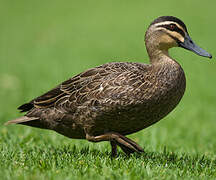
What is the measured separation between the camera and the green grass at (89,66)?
4.73m

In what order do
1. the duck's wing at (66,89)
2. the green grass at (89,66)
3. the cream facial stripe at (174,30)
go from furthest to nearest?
the duck's wing at (66,89)
the cream facial stripe at (174,30)
the green grass at (89,66)

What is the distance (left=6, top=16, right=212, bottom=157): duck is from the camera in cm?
510

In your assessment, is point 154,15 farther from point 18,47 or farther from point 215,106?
point 215,106

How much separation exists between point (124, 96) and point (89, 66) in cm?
954

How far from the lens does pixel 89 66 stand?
1451cm

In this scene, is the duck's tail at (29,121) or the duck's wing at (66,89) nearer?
the duck's wing at (66,89)

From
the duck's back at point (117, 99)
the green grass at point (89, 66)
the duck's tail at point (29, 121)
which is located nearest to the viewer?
the green grass at point (89, 66)

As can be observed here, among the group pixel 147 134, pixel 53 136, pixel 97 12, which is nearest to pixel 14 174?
pixel 53 136

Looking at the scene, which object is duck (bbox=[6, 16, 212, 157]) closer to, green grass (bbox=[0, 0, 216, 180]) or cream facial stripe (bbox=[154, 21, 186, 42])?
cream facial stripe (bbox=[154, 21, 186, 42])

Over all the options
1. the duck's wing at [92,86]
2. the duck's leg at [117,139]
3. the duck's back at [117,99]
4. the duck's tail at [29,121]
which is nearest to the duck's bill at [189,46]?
the duck's back at [117,99]

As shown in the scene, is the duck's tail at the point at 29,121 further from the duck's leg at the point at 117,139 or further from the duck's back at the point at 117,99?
the duck's leg at the point at 117,139

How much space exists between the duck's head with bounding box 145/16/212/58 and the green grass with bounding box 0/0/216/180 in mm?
1482

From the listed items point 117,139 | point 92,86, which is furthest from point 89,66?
point 117,139

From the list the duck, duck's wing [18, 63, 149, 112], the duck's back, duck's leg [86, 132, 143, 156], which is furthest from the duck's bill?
duck's leg [86, 132, 143, 156]
